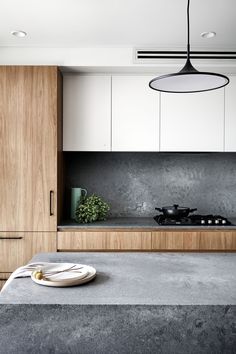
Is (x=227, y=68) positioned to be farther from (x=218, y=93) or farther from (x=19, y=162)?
(x=19, y=162)

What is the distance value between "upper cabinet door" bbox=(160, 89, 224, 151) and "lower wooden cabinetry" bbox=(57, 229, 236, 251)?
2.85 ft

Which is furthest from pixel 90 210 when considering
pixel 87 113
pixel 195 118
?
pixel 195 118

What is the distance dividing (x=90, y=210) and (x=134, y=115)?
3.38 feet

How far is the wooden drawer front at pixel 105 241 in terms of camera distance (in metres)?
2.95

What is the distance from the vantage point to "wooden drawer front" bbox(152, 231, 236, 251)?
116 inches

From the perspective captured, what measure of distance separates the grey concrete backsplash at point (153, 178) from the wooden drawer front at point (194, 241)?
682mm

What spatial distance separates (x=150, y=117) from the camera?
3256mm

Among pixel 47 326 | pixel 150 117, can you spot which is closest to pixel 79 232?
pixel 150 117

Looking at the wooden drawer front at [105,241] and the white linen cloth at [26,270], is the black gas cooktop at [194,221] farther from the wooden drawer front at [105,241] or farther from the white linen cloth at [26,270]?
the white linen cloth at [26,270]

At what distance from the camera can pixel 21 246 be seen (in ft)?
9.76

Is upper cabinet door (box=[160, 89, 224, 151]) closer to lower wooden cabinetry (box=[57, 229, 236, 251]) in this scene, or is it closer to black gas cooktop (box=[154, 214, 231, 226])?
black gas cooktop (box=[154, 214, 231, 226])

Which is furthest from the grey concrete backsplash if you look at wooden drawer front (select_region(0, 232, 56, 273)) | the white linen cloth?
the white linen cloth

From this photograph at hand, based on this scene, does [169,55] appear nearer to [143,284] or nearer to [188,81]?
[188,81]

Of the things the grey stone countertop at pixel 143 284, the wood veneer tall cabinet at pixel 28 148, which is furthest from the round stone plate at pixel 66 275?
the wood veneer tall cabinet at pixel 28 148
